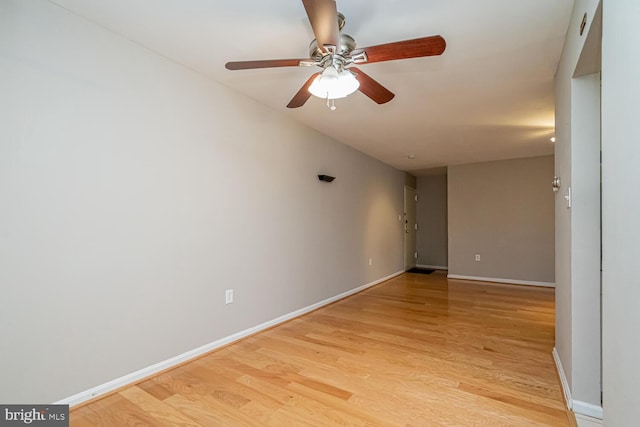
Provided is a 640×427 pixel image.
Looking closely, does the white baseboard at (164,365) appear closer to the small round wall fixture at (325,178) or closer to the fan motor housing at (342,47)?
the small round wall fixture at (325,178)

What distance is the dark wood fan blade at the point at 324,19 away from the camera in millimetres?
1205

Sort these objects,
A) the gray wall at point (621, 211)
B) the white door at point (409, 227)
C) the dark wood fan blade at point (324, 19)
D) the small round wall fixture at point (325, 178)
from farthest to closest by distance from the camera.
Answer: the white door at point (409, 227), the small round wall fixture at point (325, 178), the dark wood fan blade at point (324, 19), the gray wall at point (621, 211)

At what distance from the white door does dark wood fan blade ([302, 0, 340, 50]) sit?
5468mm

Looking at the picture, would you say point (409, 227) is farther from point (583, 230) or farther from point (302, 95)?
point (302, 95)

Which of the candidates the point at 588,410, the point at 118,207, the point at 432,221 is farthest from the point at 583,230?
the point at 432,221

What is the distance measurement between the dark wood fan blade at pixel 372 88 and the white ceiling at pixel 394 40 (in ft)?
1.09

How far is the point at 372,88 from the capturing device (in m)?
1.83

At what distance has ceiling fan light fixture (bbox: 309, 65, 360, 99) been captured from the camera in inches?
64.2

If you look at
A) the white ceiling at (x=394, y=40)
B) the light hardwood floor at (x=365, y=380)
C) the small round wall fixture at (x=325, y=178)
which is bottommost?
the light hardwood floor at (x=365, y=380)

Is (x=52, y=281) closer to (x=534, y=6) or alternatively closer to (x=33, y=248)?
(x=33, y=248)

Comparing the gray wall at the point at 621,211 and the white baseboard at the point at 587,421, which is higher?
the gray wall at the point at 621,211

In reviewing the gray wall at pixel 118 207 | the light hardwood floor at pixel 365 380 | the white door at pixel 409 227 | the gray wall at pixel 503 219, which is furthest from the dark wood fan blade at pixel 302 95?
the white door at pixel 409 227

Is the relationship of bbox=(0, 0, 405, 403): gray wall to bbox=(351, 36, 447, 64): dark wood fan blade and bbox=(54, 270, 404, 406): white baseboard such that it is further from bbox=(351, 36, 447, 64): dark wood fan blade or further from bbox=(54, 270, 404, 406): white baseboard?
bbox=(351, 36, 447, 64): dark wood fan blade

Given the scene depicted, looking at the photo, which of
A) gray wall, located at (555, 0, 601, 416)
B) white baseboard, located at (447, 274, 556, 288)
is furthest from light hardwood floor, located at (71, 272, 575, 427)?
white baseboard, located at (447, 274, 556, 288)
